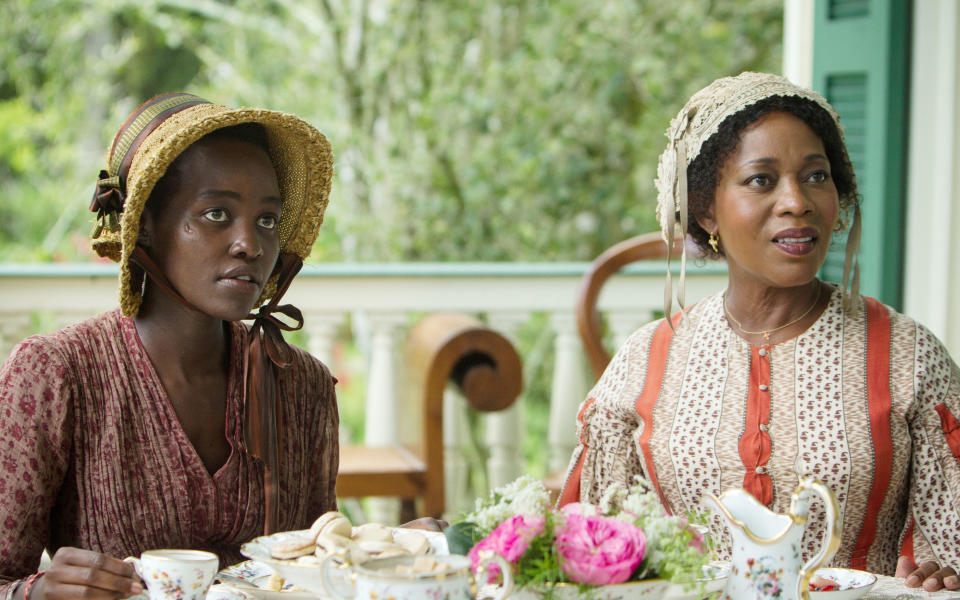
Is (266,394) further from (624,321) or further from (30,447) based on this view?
(624,321)

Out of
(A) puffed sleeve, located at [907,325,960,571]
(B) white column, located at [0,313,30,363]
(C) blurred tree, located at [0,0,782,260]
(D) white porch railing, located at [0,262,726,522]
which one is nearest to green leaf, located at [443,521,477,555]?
(A) puffed sleeve, located at [907,325,960,571]

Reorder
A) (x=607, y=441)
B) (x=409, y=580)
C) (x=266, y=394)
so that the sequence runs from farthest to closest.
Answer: (x=607, y=441) → (x=266, y=394) → (x=409, y=580)

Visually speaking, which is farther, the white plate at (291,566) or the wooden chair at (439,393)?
the wooden chair at (439,393)

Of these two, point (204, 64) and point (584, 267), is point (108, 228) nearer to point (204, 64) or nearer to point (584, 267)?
point (584, 267)

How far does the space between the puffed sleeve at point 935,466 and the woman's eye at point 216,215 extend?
4.09 feet

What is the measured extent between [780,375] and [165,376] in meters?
1.12

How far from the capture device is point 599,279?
3305 mm

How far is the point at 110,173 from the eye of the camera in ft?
6.02

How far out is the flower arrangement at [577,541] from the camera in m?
1.30

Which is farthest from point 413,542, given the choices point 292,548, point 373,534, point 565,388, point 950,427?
point 565,388

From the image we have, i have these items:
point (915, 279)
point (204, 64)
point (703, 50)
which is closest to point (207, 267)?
point (915, 279)

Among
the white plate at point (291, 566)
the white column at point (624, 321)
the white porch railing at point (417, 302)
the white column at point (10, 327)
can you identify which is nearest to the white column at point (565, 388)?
the white porch railing at point (417, 302)

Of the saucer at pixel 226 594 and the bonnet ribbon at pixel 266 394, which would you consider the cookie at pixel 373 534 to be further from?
the bonnet ribbon at pixel 266 394

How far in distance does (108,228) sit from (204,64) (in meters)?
7.48
